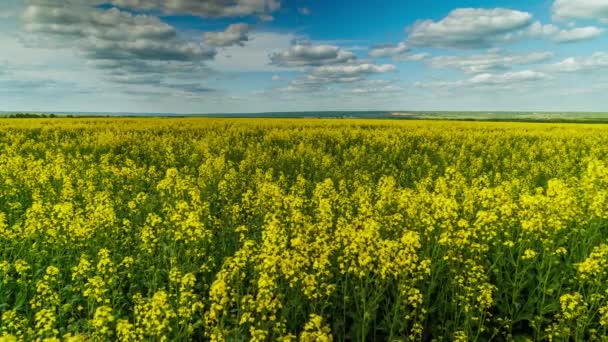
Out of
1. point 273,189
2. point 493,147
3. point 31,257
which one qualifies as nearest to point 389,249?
point 273,189

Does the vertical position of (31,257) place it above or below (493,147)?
below

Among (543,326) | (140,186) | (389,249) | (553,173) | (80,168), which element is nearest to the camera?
(389,249)

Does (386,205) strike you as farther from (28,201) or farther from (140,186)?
(28,201)

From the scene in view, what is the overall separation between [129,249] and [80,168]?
7.63 metres

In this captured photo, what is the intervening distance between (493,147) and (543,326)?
54.5ft

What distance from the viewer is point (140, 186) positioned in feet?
39.0

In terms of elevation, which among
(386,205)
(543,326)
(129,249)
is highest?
(386,205)

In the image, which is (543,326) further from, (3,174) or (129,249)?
(3,174)

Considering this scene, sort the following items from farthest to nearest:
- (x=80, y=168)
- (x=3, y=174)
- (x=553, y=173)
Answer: (x=553, y=173)
(x=80, y=168)
(x=3, y=174)

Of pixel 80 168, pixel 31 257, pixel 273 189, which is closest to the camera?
pixel 31 257

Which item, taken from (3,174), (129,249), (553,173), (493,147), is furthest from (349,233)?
(493,147)

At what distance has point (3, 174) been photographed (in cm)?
1102

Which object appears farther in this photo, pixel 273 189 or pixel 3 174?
pixel 3 174

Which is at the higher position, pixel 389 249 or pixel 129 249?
pixel 389 249
